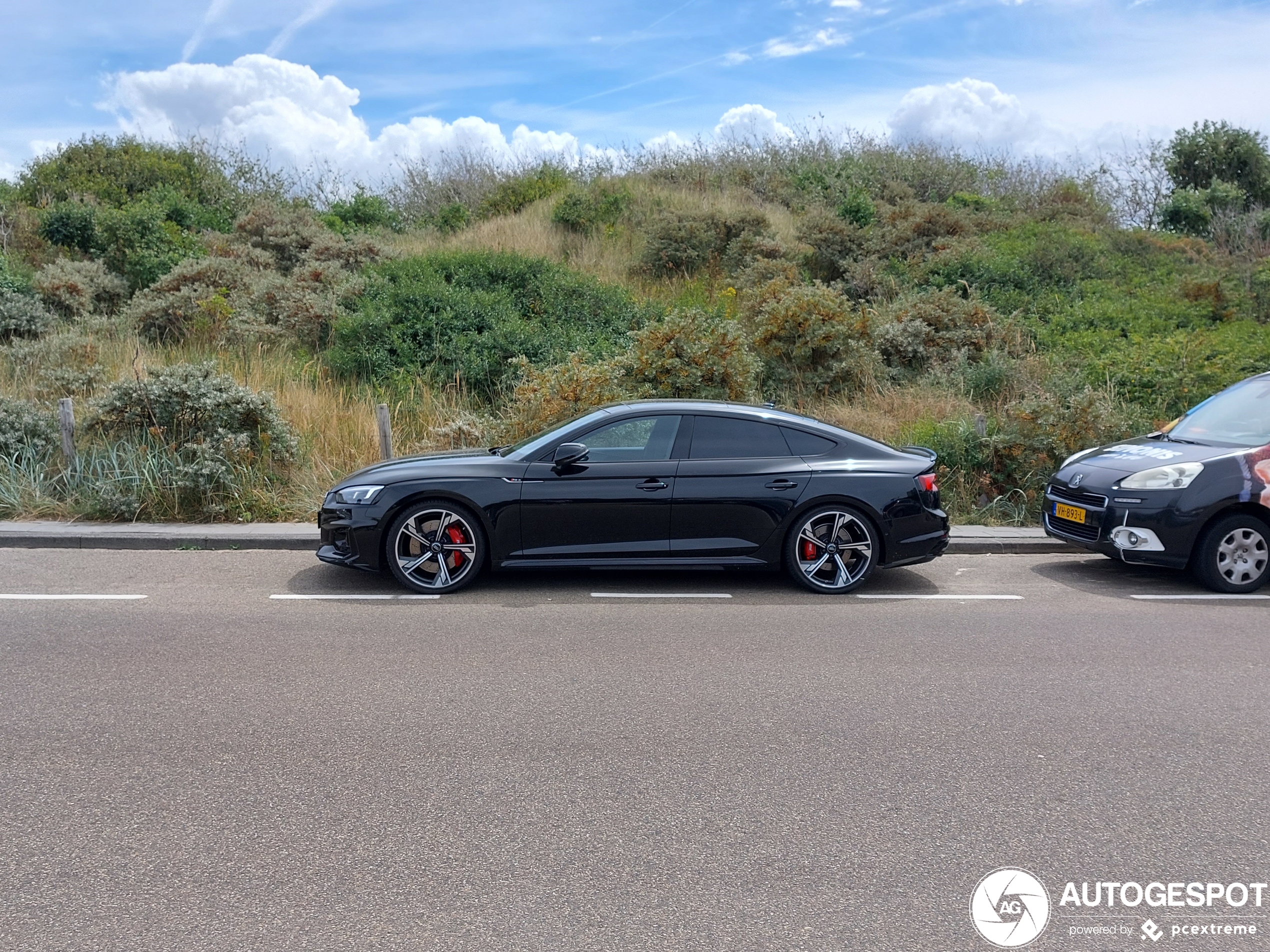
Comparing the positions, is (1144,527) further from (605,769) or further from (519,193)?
(519,193)

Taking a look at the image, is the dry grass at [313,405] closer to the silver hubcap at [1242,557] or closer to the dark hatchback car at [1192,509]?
the dark hatchback car at [1192,509]

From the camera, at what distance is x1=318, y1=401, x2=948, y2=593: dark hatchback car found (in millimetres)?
7812

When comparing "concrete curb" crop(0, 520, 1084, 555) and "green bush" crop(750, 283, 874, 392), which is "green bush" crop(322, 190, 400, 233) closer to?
"green bush" crop(750, 283, 874, 392)

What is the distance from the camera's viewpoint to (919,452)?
8664mm

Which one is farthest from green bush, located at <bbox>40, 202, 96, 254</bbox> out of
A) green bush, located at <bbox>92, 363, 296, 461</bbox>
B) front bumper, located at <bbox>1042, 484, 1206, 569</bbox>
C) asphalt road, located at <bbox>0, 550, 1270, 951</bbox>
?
front bumper, located at <bbox>1042, 484, 1206, 569</bbox>

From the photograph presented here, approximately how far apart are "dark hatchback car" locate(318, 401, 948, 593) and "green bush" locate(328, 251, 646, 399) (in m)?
6.64

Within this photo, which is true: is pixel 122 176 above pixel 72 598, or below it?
above

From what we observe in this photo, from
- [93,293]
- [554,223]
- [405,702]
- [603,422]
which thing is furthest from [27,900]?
[554,223]

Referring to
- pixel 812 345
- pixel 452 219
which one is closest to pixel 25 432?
pixel 812 345

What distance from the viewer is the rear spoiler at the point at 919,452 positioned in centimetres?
850

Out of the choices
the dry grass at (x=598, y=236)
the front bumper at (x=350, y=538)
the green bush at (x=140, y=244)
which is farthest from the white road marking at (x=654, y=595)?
the green bush at (x=140, y=244)

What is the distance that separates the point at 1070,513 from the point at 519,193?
2144cm

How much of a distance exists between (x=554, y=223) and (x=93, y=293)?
10209mm

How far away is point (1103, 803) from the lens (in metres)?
4.17
